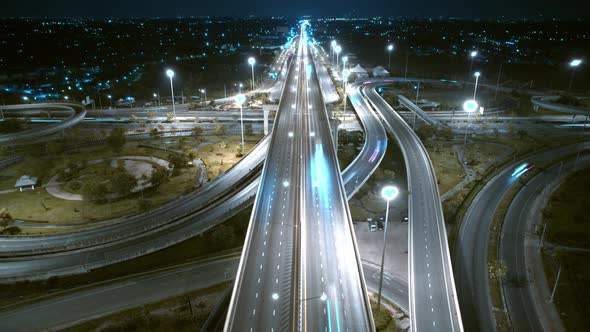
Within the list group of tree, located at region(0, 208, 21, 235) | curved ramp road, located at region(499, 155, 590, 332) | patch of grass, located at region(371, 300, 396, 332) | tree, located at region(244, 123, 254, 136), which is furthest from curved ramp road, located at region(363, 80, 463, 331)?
group of tree, located at region(0, 208, 21, 235)

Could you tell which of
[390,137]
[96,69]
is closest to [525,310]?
[390,137]

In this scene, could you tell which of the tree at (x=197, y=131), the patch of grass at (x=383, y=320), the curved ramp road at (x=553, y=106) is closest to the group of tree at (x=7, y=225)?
the tree at (x=197, y=131)

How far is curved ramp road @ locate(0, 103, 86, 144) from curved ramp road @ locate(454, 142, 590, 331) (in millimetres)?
82874

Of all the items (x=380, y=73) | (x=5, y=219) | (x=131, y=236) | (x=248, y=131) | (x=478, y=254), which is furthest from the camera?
(x=380, y=73)

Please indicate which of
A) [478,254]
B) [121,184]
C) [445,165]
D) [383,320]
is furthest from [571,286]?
[121,184]

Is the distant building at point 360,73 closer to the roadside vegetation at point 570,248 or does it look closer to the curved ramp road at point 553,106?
the curved ramp road at point 553,106

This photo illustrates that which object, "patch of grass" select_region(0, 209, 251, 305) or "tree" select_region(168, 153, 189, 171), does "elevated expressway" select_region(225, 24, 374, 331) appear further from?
"tree" select_region(168, 153, 189, 171)

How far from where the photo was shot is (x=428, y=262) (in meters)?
35.5

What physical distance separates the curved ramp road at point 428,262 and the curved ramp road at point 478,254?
555 cm

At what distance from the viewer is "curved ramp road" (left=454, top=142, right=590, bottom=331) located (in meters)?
36.2

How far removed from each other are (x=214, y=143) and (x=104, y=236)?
3896 centimetres

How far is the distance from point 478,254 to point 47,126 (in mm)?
86756

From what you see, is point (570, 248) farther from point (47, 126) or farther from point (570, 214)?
point (47, 126)

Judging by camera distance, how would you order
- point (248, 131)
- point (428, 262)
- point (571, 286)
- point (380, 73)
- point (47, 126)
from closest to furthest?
point (428, 262) → point (571, 286) → point (47, 126) → point (248, 131) → point (380, 73)
